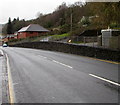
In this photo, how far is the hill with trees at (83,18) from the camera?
57.4 feet

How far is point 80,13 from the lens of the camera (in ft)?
276

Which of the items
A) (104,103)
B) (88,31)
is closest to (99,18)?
(104,103)

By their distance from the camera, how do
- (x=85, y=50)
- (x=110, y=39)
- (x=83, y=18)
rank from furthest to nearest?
(x=83, y=18)
(x=85, y=50)
(x=110, y=39)

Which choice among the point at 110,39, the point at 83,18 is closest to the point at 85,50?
the point at 110,39

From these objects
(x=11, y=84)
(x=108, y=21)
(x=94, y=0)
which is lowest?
(x=11, y=84)

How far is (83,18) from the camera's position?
71062mm

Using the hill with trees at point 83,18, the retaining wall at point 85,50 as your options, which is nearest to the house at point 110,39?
the hill with trees at point 83,18

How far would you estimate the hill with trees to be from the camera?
17.5 m

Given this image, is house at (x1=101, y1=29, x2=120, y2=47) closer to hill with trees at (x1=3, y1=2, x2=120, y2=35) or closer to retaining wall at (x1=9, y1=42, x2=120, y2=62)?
hill with trees at (x1=3, y1=2, x2=120, y2=35)

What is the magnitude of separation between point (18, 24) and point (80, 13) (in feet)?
212

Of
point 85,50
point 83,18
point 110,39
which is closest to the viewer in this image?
point 110,39

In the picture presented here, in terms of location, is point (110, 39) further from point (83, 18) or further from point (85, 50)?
point (83, 18)

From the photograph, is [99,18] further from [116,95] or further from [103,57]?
[116,95]

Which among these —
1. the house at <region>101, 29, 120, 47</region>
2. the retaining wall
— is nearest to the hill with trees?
the house at <region>101, 29, 120, 47</region>
